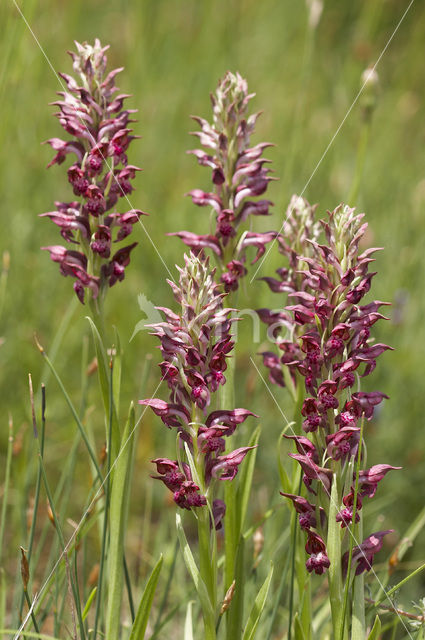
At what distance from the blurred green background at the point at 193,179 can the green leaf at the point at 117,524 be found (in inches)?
24.9

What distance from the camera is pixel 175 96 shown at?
21.2ft

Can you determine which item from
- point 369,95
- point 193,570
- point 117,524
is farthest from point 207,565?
point 369,95

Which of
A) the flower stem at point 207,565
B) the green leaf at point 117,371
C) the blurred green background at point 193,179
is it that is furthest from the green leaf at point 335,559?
the blurred green background at point 193,179

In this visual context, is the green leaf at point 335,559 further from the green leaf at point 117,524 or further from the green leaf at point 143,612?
the green leaf at point 117,524

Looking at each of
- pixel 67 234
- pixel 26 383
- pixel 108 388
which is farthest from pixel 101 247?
pixel 26 383

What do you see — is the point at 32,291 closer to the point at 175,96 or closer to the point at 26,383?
the point at 26,383

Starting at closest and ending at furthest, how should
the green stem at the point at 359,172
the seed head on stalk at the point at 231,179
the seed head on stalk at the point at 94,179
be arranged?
the seed head on stalk at the point at 94,179
the seed head on stalk at the point at 231,179
the green stem at the point at 359,172

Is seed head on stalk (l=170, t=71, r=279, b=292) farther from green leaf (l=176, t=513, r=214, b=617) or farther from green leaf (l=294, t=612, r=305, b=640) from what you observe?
green leaf (l=294, t=612, r=305, b=640)

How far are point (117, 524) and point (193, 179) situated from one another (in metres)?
4.17

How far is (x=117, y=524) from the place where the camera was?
1.82m

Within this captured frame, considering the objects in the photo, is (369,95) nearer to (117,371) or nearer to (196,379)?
(117,371)

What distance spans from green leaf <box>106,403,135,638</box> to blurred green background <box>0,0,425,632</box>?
0.63 m

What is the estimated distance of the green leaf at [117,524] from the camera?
69.8 inches

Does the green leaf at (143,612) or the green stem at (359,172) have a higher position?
the green stem at (359,172)
